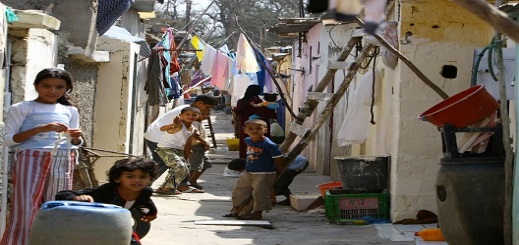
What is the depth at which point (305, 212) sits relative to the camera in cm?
1248

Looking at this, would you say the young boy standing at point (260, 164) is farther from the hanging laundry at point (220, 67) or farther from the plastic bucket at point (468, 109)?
the hanging laundry at point (220, 67)

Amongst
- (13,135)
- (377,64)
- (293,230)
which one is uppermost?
(377,64)

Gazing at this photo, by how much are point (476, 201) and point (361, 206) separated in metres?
3.62

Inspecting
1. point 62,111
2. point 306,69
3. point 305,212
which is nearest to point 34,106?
point 62,111

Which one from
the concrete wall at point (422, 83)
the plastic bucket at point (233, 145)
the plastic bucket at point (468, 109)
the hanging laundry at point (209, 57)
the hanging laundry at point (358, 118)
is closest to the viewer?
the plastic bucket at point (468, 109)

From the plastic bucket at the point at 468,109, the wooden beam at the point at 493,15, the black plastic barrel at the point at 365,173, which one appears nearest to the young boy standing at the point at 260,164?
the black plastic barrel at the point at 365,173

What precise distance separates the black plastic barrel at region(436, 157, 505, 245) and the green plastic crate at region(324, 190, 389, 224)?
11.0 feet

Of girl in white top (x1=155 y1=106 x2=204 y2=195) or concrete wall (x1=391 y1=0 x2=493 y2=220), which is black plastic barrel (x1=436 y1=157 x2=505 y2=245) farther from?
girl in white top (x1=155 y1=106 x2=204 y2=195)

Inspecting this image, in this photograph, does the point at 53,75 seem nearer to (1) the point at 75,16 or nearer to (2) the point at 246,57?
(1) the point at 75,16

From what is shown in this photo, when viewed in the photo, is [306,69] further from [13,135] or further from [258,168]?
[13,135]

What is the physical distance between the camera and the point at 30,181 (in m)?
6.77

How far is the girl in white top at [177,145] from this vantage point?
551 inches

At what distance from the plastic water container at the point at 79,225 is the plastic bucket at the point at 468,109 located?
346 cm

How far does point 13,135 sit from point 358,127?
7.03 m
